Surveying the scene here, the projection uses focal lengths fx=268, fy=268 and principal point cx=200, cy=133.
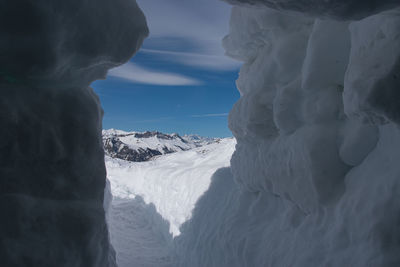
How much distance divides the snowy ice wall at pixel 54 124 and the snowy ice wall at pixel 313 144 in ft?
4.27

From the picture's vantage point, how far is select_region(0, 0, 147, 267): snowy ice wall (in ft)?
6.06

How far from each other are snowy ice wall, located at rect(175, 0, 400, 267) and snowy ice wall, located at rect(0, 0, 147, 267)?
130cm

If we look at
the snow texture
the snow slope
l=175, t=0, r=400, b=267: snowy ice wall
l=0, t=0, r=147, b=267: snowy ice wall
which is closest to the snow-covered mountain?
the snow slope

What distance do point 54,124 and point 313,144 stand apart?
261cm

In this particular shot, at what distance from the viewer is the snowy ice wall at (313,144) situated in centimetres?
185

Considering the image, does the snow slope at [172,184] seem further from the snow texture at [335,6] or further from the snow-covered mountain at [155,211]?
the snow texture at [335,6]

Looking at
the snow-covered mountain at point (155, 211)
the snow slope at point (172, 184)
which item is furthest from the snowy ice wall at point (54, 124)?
the snow slope at point (172, 184)

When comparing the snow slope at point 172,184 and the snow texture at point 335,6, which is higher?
the snow texture at point 335,6

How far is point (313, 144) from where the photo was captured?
9.93 feet

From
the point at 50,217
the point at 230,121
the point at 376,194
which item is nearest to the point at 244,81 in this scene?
the point at 230,121

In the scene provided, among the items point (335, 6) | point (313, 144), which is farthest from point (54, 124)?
point (313, 144)

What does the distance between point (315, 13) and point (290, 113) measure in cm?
209

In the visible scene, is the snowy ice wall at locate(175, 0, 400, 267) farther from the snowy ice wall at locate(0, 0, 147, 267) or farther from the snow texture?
the snowy ice wall at locate(0, 0, 147, 267)

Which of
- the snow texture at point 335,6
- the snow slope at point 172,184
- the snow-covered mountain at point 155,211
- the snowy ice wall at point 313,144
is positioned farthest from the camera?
the snow slope at point 172,184
